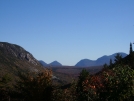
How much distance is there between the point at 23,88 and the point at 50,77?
9.59 feet

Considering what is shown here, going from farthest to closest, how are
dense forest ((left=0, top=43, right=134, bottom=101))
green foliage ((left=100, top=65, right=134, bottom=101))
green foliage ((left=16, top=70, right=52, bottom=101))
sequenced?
green foliage ((left=16, top=70, right=52, bottom=101))
dense forest ((left=0, top=43, right=134, bottom=101))
green foliage ((left=100, top=65, right=134, bottom=101))

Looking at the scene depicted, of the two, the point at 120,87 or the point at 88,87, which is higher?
the point at 120,87

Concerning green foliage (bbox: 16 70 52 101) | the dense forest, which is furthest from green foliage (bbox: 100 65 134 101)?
green foliage (bbox: 16 70 52 101)

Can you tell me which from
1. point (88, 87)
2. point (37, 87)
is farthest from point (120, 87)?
point (37, 87)

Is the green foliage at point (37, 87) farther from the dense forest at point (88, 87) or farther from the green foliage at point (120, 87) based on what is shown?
the green foliage at point (120, 87)

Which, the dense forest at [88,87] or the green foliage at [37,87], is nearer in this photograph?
the dense forest at [88,87]

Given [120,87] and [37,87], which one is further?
[37,87]

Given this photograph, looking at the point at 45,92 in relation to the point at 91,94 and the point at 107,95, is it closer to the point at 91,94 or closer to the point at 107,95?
the point at 91,94

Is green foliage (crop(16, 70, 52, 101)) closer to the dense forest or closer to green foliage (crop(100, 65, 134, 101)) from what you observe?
the dense forest

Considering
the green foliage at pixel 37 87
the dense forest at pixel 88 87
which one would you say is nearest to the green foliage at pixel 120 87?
the dense forest at pixel 88 87

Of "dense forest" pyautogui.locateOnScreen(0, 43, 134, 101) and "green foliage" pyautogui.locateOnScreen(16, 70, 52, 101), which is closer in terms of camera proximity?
"dense forest" pyautogui.locateOnScreen(0, 43, 134, 101)

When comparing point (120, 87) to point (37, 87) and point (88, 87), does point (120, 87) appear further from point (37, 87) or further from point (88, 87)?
point (37, 87)

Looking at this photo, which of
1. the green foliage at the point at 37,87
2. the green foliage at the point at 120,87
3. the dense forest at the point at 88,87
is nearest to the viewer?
the green foliage at the point at 120,87

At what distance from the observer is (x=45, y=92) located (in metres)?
22.4
